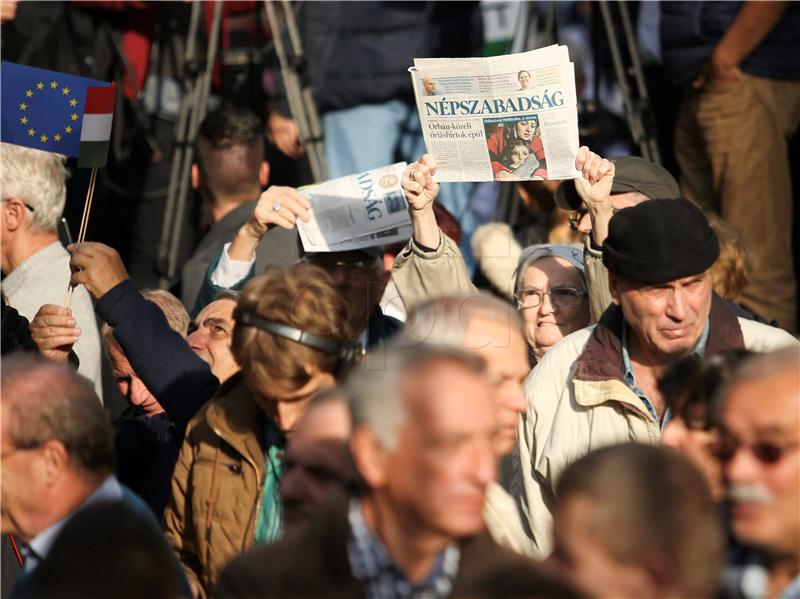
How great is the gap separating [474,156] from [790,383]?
6.53 feet

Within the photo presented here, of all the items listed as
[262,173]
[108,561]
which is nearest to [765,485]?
[108,561]

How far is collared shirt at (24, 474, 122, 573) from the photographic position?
3441 millimetres

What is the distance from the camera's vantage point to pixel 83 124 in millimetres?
5230

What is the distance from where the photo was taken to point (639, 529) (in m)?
2.80

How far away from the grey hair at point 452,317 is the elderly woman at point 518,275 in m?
0.79

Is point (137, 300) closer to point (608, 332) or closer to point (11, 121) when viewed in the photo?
point (11, 121)

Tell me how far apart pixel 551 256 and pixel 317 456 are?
6.47ft

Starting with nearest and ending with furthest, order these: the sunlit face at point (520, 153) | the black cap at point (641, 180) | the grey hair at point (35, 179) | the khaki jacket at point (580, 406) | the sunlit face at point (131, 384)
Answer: the khaki jacket at point (580, 406) < the sunlit face at point (520, 153) < the sunlit face at point (131, 384) < the black cap at point (641, 180) < the grey hair at point (35, 179)

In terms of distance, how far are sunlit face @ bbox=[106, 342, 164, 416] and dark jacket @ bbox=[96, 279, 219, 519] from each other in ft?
0.74

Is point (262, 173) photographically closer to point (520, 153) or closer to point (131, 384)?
Answer: point (131, 384)

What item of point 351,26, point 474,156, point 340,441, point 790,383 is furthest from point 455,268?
point 351,26

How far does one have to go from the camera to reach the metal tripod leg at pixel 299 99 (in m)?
7.02

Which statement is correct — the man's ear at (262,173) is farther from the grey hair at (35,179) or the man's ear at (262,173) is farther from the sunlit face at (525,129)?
the sunlit face at (525,129)

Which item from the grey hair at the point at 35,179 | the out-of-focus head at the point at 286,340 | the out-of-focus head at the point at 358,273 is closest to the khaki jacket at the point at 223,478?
the out-of-focus head at the point at 286,340
